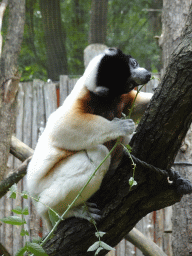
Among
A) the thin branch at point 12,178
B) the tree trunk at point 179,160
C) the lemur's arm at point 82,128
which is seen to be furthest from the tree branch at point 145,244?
the lemur's arm at point 82,128

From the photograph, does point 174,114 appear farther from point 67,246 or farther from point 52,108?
point 52,108

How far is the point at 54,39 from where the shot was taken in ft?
23.2

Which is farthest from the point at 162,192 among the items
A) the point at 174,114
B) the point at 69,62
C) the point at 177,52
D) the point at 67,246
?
the point at 69,62

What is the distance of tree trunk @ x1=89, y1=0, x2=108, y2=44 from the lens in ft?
21.9

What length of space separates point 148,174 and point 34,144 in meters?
3.59

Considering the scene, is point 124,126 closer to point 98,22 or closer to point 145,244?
point 145,244

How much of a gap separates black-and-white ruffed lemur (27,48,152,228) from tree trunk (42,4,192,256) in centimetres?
11

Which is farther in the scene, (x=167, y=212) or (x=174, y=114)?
(x=167, y=212)

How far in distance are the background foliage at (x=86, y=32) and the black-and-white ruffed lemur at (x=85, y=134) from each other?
14.7ft

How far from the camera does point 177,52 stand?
215 cm

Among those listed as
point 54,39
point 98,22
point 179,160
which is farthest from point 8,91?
point 98,22

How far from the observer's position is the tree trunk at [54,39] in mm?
6981

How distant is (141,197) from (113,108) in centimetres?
79

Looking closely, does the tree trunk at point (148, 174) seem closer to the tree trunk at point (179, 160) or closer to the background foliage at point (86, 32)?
the tree trunk at point (179, 160)
